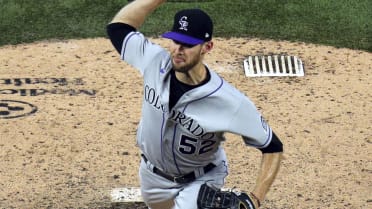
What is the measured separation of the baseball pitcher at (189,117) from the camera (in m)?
4.39

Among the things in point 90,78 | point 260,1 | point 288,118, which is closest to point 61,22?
point 90,78

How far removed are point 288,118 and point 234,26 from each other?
2.43 m

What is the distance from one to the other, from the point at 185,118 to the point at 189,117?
0.09ft

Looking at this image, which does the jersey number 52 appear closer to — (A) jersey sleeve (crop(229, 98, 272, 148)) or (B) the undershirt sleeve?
(A) jersey sleeve (crop(229, 98, 272, 148))

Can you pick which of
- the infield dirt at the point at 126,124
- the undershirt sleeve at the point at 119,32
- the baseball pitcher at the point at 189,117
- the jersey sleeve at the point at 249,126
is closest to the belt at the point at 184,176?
the baseball pitcher at the point at 189,117

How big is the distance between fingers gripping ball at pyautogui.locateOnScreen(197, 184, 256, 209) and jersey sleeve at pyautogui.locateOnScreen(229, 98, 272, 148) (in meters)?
0.34

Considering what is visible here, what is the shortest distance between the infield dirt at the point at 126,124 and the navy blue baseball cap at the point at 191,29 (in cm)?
221

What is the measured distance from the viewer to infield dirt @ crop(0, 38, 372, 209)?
6.39 meters

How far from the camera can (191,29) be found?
4.37 m

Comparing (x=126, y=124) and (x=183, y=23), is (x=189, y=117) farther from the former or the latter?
(x=126, y=124)

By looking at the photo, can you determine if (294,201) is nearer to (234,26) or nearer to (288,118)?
(288,118)

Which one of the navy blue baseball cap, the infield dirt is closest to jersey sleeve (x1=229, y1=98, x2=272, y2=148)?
the navy blue baseball cap

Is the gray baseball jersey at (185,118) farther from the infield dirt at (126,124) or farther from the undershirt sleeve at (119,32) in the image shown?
the infield dirt at (126,124)

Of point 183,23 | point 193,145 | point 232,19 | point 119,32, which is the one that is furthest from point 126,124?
point 183,23
